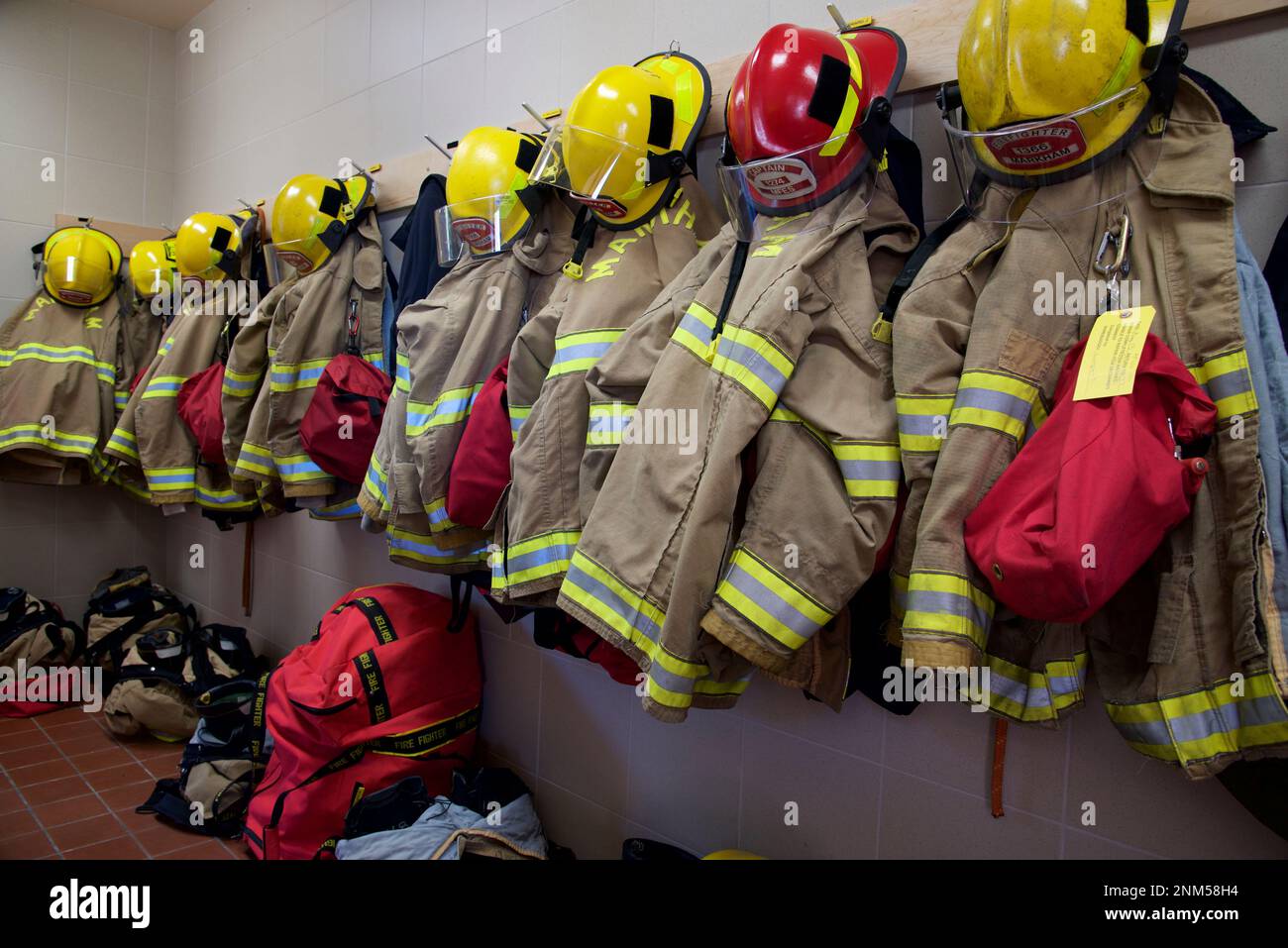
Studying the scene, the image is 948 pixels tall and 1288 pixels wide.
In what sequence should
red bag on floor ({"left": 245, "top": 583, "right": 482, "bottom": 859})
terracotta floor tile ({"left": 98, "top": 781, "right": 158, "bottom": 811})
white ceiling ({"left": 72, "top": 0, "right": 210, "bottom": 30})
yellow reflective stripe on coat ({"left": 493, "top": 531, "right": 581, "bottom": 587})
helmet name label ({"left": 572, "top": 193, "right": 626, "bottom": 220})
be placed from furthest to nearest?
white ceiling ({"left": 72, "top": 0, "right": 210, "bottom": 30}) → terracotta floor tile ({"left": 98, "top": 781, "right": 158, "bottom": 811}) → red bag on floor ({"left": 245, "top": 583, "right": 482, "bottom": 859}) → helmet name label ({"left": 572, "top": 193, "right": 626, "bottom": 220}) → yellow reflective stripe on coat ({"left": 493, "top": 531, "right": 581, "bottom": 587})

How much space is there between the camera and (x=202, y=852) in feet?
8.18

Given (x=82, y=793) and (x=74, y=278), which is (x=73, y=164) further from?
(x=82, y=793)

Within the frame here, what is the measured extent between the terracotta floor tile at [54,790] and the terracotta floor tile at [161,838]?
0.40 meters

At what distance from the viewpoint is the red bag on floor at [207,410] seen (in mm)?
2891

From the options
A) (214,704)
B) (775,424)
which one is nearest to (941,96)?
(775,424)

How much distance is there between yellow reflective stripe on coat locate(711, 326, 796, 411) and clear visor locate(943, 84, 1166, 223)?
399 mm

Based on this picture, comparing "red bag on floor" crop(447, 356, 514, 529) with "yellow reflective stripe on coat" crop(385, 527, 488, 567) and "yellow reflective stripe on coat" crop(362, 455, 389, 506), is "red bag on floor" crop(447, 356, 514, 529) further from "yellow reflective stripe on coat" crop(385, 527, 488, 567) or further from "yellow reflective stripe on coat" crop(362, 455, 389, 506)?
"yellow reflective stripe on coat" crop(362, 455, 389, 506)

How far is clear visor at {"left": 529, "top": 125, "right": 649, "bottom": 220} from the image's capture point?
167cm

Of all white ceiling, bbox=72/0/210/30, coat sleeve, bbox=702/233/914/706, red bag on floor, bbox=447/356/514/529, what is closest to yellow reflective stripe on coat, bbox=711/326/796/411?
coat sleeve, bbox=702/233/914/706

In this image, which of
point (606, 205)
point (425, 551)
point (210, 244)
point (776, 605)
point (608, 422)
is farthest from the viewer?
point (210, 244)

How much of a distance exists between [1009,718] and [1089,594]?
1.12 feet

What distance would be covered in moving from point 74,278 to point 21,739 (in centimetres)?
195

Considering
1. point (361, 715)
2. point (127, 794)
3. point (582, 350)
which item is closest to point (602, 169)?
point (582, 350)

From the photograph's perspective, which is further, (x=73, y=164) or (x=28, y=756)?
(x=73, y=164)
